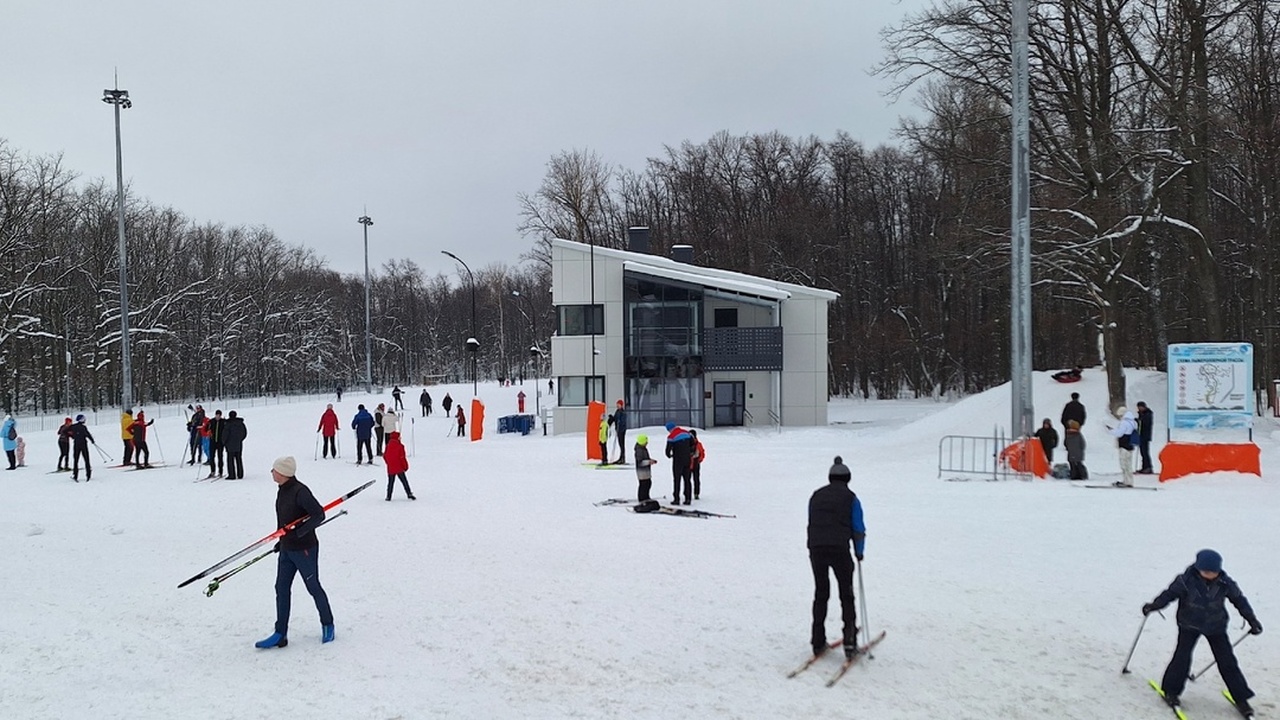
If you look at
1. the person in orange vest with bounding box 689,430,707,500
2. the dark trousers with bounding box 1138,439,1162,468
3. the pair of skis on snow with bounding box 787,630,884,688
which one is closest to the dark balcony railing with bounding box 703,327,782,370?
the dark trousers with bounding box 1138,439,1162,468

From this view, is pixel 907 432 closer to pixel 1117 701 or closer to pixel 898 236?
pixel 1117 701

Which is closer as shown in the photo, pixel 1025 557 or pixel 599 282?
pixel 1025 557

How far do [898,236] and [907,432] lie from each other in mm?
45650

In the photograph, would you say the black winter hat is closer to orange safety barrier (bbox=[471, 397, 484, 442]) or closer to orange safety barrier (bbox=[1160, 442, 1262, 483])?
orange safety barrier (bbox=[1160, 442, 1262, 483])

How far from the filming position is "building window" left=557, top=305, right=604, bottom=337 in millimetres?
40062

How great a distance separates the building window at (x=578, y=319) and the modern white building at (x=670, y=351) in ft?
0.14

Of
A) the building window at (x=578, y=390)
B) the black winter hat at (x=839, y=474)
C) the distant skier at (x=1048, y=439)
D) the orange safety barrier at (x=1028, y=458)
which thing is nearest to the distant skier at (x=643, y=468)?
the orange safety barrier at (x=1028, y=458)

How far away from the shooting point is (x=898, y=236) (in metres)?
72.7

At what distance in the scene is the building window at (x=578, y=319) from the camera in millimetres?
40062

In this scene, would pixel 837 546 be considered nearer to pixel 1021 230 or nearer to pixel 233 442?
pixel 1021 230

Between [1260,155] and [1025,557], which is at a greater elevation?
[1260,155]

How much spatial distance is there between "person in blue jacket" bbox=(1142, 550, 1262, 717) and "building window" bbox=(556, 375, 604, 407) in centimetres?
3296

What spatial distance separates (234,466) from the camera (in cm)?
2348

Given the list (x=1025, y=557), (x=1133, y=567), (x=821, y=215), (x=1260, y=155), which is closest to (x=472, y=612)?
(x=1025, y=557)
